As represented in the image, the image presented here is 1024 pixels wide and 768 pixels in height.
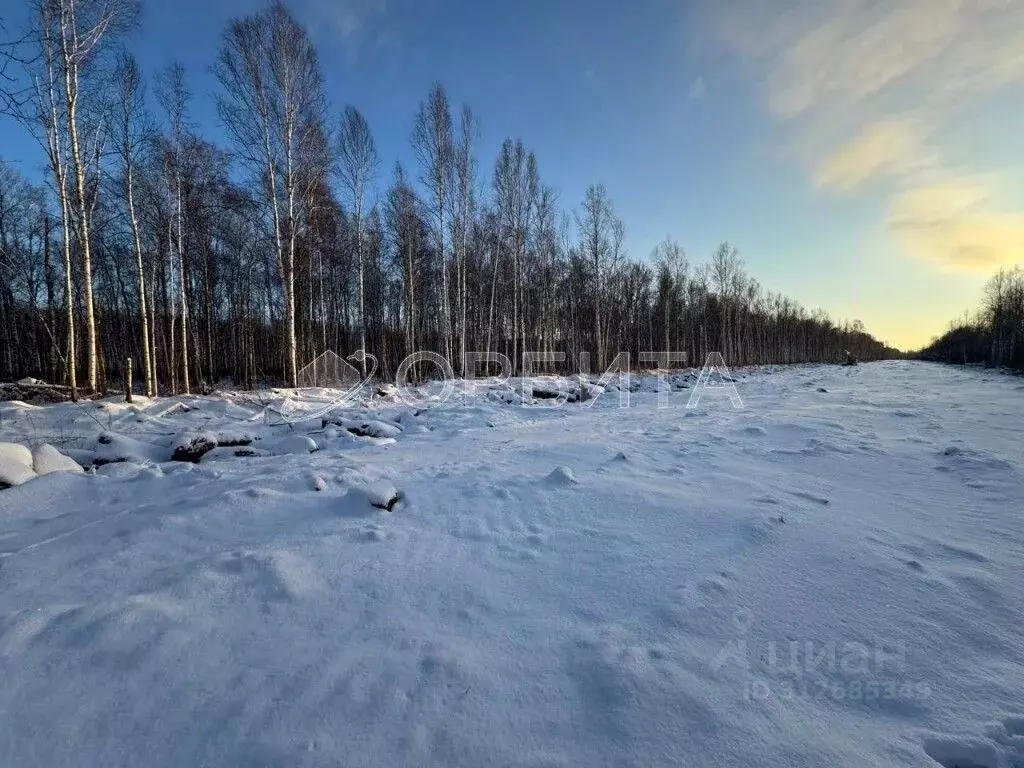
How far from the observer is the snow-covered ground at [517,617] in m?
1.49

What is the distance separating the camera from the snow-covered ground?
4.90ft

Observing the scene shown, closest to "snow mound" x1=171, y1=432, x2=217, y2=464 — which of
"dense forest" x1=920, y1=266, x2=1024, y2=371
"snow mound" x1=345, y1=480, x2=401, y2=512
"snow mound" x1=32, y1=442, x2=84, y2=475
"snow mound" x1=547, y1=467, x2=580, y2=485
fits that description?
"snow mound" x1=32, y1=442, x2=84, y2=475

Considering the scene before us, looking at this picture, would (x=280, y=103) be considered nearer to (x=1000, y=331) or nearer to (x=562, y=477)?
(x=562, y=477)

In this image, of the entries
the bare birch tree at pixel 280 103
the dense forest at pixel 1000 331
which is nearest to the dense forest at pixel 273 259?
the bare birch tree at pixel 280 103

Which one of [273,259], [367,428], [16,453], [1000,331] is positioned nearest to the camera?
[16,453]

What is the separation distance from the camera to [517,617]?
86.9 inches

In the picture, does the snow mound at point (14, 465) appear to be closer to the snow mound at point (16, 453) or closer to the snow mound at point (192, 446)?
the snow mound at point (16, 453)

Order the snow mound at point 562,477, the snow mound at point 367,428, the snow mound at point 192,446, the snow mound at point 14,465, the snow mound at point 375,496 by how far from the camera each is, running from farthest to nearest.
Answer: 1. the snow mound at point 367,428
2. the snow mound at point 192,446
3. the snow mound at point 562,477
4. the snow mound at point 14,465
5. the snow mound at point 375,496

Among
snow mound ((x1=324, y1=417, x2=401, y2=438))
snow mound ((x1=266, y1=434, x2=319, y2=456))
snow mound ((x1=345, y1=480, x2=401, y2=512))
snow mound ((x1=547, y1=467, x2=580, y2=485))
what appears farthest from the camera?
snow mound ((x1=324, y1=417, x2=401, y2=438))

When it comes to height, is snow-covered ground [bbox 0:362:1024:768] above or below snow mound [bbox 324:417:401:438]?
below

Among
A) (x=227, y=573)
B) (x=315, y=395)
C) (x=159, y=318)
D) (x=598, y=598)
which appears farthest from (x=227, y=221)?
(x=598, y=598)

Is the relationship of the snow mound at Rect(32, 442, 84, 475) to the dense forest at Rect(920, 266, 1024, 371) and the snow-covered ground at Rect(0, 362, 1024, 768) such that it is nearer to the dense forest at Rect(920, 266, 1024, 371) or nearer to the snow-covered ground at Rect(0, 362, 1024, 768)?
the snow-covered ground at Rect(0, 362, 1024, 768)

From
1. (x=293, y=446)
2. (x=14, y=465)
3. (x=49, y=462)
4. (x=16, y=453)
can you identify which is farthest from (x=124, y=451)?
(x=293, y=446)

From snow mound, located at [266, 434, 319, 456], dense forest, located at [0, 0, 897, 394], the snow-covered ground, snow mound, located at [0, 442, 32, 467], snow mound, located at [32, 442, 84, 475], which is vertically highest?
dense forest, located at [0, 0, 897, 394]
